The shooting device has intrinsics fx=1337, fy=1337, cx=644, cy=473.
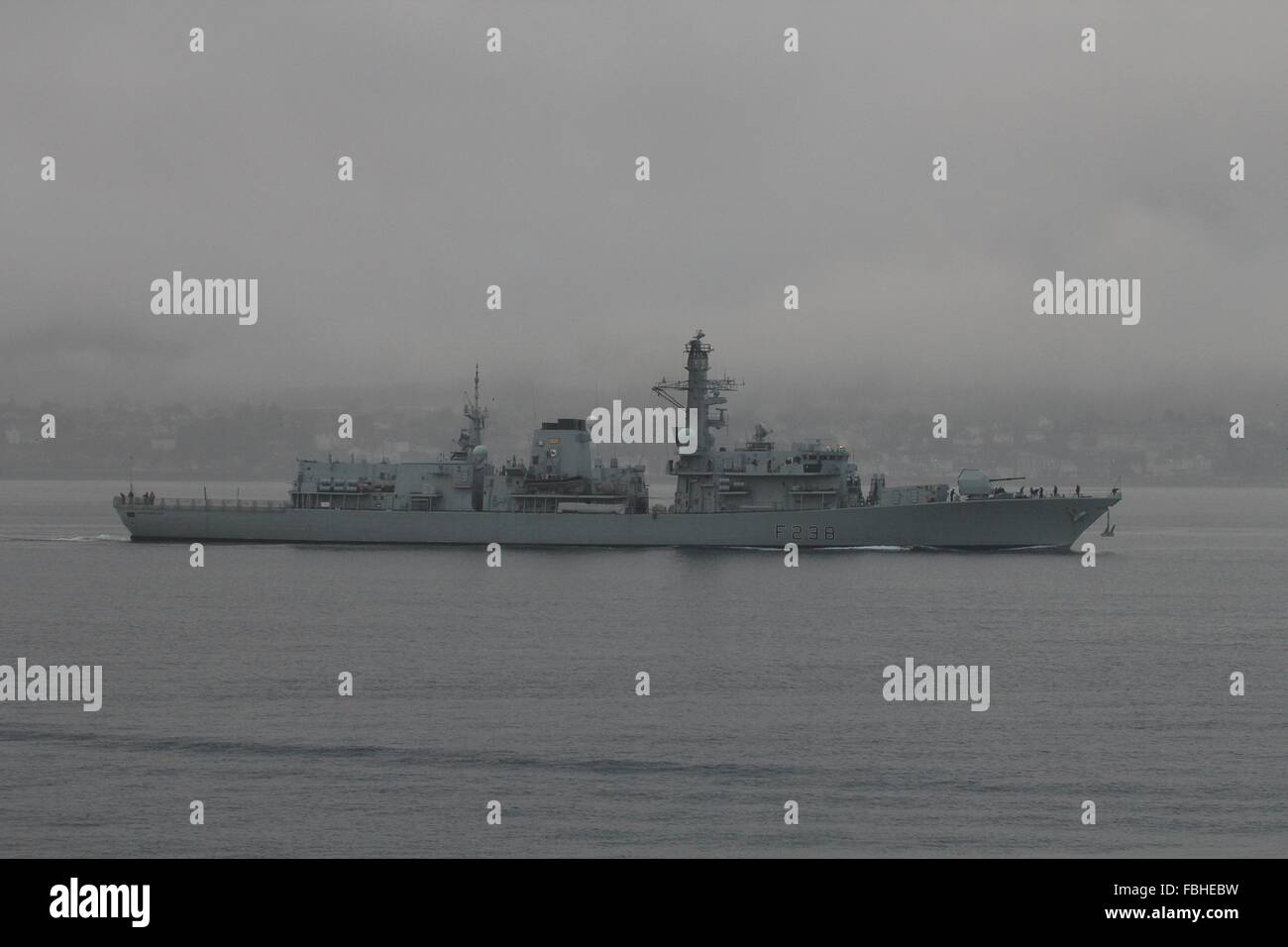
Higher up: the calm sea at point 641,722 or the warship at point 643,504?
the warship at point 643,504

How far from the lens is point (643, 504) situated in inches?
2857

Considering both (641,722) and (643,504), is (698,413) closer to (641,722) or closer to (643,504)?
(643,504)

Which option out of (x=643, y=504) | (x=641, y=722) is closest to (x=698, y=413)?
(x=643, y=504)

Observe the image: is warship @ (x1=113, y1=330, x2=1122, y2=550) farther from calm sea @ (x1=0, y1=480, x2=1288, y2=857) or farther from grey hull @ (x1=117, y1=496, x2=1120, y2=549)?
calm sea @ (x1=0, y1=480, x2=1288, y2=857)

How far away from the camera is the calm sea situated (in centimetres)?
2131

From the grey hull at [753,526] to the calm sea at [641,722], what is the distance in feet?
36.8

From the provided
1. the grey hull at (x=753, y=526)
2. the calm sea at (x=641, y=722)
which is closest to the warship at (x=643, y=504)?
the grey hull at (x=753, y=526)

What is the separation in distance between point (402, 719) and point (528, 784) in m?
6.02

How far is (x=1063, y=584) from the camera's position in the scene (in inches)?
2243

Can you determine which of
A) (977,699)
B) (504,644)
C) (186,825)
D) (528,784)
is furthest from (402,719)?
(977,699)

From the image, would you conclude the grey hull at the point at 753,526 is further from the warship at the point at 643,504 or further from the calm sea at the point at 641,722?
the calm sea at the point at 641,722

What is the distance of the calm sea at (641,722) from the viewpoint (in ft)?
69.9
